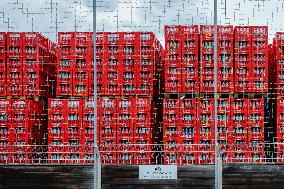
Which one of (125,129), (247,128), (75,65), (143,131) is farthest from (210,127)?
(75,65)

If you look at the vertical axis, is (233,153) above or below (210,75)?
below

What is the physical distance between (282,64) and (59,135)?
5.15 metres

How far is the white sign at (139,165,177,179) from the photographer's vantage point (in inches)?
396

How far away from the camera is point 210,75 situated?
1127cm

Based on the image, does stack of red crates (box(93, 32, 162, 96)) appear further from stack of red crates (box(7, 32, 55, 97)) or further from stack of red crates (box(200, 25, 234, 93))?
stack of red crates (box(7, 32, 55, 97))

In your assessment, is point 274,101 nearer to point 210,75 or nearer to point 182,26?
point 210,75

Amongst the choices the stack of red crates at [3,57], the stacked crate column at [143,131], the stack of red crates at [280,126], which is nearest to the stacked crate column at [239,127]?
the stack of red crates at [280,126]

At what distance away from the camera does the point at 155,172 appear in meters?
10.1

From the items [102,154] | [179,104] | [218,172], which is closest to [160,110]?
[179,104]

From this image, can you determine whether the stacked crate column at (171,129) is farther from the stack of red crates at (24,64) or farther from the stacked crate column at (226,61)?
the stack of red crates at (24,64)

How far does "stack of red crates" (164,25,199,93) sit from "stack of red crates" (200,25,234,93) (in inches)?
5.6

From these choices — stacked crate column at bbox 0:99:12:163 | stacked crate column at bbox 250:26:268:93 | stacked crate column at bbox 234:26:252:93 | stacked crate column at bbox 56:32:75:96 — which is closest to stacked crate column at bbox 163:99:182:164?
stacked crate column at bbox 234:26:252:93

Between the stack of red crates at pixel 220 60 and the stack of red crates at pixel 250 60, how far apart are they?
135mm

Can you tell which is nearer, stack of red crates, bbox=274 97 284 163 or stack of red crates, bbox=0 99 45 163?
stack of red crates, bbox=274 97 284 163
